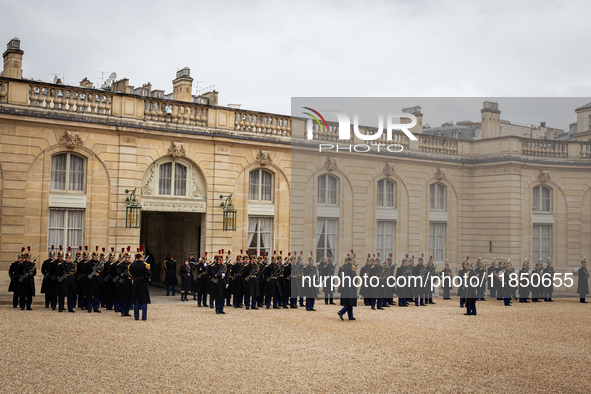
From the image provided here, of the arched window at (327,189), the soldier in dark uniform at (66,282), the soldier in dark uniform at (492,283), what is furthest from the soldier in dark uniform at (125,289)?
the soldier in dark uniform at (492,283)

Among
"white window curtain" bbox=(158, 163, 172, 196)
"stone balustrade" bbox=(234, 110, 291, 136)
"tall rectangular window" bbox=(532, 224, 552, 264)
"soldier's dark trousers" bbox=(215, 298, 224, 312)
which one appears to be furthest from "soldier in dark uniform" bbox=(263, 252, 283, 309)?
"tall rectangular window" bbox=(532, 224, 552, 264)

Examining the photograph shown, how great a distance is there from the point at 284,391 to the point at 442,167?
→ 18.4m

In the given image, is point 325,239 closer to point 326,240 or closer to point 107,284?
point 326,240

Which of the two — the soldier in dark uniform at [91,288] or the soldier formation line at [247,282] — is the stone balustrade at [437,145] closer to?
the soldier formation line at [247,282]

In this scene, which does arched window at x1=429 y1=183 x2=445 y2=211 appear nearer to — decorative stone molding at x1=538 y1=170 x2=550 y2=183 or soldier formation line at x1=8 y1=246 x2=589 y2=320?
decorative stone molding at x1=538 y1=170 x2=550 y2=183

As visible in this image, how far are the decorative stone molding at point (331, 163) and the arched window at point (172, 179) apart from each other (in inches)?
208

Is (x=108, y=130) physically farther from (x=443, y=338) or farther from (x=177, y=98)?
(x=443, y=338)

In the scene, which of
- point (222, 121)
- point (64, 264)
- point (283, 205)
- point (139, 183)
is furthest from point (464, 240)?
point (64, 264)

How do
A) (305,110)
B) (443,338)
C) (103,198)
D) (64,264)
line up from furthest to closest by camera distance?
(305,110) → (103,198) → (64,264) → (443,338)

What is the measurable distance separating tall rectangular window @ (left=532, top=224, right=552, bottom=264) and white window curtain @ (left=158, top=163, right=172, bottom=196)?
1477 cm

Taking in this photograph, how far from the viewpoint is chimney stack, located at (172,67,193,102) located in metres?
21.0

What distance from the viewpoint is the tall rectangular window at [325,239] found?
22.1m

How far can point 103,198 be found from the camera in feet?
59.3

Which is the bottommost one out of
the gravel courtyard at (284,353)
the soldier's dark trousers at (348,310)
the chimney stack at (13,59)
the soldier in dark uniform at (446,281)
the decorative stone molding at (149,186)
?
the gravel courtyard at (284,353)
